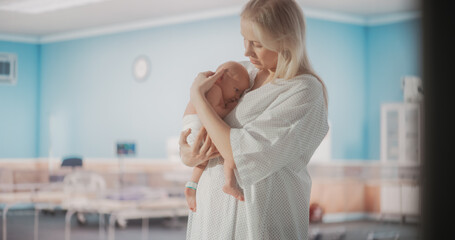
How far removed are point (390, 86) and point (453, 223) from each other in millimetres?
7046

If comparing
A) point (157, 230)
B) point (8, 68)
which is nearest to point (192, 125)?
point (157, 230)

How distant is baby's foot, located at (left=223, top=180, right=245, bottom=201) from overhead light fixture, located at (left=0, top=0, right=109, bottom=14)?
19.4 feet

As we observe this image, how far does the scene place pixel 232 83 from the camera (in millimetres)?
1156

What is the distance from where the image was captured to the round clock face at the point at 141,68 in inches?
295

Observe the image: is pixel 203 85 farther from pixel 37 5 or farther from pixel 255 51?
pixel 37 5

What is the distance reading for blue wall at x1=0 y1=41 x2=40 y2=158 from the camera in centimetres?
809

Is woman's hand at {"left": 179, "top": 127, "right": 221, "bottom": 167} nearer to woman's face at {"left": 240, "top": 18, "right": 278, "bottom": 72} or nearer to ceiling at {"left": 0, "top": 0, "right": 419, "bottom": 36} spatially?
woman's face at {"left": 240, "top": 18, "right": 278, "bottom": 72}

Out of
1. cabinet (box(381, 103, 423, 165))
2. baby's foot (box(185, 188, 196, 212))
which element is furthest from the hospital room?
baby's foot (box(185, 188, 196, 212))

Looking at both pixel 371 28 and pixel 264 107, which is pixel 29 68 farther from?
pixel 264 107

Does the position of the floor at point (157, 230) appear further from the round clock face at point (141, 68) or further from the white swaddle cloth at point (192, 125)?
the white swaddle cloth at point (192, 125)

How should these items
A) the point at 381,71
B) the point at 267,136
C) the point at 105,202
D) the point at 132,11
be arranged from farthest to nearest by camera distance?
Result: the point at 381,71 → the point at 132,11 → the point at 105,202 → the point at 267,136

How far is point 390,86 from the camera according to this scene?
7258mm

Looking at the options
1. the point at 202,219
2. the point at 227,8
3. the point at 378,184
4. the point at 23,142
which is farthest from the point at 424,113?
the point at 23,142

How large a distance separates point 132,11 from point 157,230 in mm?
2636
